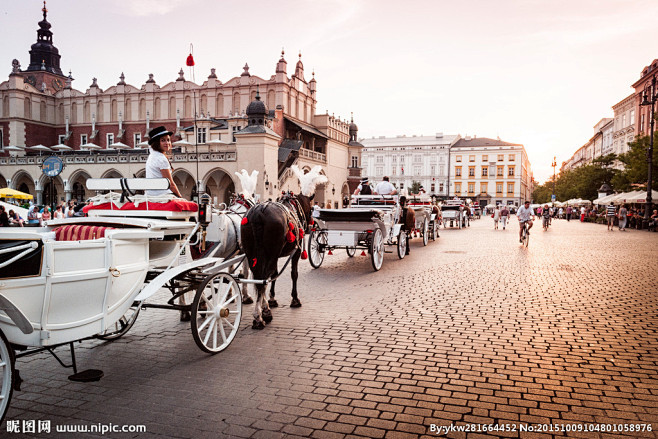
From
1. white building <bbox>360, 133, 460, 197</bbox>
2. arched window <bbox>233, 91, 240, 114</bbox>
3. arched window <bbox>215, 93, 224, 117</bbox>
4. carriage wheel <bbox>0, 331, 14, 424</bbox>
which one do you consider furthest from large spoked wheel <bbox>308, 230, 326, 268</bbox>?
white building <bbox>360, 133, 460, 197</bbox>

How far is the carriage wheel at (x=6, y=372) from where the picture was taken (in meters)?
3.00

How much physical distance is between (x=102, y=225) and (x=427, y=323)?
4.32m

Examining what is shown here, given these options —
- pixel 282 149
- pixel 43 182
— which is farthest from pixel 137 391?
pixel 43 182

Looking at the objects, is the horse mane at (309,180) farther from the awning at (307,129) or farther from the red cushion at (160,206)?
the awning at (307,129)

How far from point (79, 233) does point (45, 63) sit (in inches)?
3103

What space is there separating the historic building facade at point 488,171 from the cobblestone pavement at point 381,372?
93926mm

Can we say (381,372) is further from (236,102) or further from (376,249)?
(236,102)

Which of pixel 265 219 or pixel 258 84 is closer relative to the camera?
pixel 265 219

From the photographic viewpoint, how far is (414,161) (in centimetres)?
10238

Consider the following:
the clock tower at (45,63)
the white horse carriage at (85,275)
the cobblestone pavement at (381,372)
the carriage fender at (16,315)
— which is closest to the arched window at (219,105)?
the clock tower at (45,63)

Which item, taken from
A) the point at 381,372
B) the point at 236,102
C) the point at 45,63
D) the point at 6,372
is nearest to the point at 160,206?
the point at 6,372

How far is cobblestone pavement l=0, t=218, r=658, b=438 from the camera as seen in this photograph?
138 inches

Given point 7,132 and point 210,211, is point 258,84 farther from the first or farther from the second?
point 210,211

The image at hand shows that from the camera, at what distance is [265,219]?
19.7 ft
